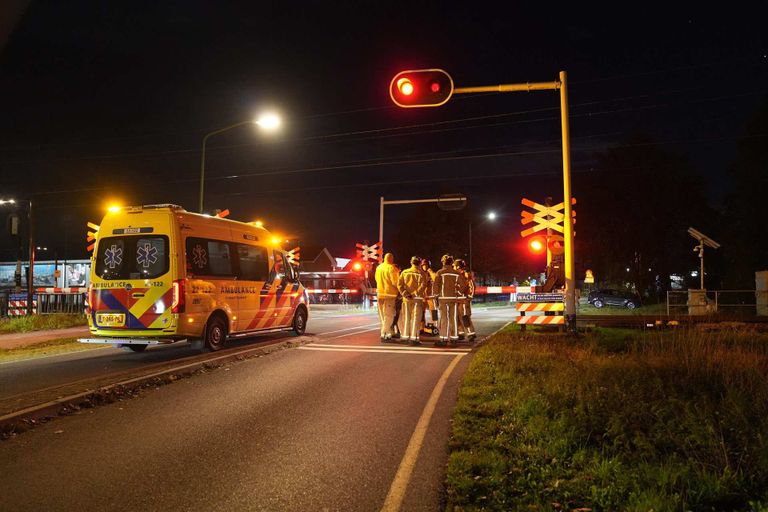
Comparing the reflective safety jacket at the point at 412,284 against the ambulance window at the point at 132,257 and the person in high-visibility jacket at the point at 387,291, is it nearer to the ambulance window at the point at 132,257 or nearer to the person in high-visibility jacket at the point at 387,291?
the person in high-visibility jacket at the point at 387,291

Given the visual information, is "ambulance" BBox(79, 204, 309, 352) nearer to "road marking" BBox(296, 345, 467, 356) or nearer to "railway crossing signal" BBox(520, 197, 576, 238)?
"road marking" BBox(296, 345, 467, 356)

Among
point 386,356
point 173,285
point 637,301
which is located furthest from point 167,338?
point 637,301

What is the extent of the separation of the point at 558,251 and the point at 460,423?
9095 mm

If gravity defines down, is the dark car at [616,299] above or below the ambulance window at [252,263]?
below

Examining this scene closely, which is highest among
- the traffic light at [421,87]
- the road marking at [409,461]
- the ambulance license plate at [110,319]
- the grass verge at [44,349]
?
the traffic light at [421,87]

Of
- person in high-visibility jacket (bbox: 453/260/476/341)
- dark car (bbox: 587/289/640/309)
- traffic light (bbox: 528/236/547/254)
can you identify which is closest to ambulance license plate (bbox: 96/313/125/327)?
person in high-visibility jacket (bbox: 453/260/476/341)

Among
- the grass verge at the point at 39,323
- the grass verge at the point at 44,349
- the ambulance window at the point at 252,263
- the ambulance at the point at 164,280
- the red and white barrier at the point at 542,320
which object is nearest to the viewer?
the ambulance at the point at 164,280

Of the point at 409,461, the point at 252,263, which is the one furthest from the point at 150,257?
the point at 409,461

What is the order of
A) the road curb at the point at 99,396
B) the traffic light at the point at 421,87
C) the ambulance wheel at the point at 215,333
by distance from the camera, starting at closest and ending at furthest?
the road curb at the point at 99,396 → the traffic light at the point at 421,87 → the ambulance wheel at the point at 215,333

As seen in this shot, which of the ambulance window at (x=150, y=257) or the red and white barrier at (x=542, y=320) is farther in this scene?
the red and white barrier at (x=542, y=320)

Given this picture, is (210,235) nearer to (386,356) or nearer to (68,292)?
(386,356)

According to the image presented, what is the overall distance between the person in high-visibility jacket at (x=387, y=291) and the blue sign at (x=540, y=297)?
10.5 ft

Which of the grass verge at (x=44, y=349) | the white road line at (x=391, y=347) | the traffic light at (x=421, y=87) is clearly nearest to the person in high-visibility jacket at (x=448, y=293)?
the white road line at (x=391, y=347)

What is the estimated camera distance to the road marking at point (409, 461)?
153 inches
